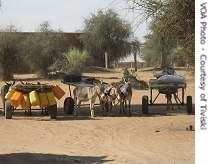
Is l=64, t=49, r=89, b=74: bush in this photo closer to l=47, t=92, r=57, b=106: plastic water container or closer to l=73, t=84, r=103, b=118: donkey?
l=73, t=84, r=103, b=118: donkey

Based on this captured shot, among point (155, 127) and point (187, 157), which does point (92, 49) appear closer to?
point (155, 127)

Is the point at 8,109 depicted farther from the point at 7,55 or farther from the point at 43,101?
the point at 7,55

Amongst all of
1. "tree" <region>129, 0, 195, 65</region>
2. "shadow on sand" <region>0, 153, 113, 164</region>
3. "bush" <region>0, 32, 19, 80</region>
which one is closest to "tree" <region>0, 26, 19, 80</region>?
"bush" <region>0, 32, 19, 80</region>

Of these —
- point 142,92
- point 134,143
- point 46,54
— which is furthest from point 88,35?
point 134,143

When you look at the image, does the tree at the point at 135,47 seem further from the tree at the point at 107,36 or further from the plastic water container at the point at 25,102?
the plastic water container at the point at 25,102

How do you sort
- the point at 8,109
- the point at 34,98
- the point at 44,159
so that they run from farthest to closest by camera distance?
the point at 8,109
the point at 34,98
the point at 44,159

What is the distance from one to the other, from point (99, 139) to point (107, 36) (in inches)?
1569

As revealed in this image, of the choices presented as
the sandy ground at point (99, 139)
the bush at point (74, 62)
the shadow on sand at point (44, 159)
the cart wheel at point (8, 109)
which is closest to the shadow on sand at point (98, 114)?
the sandy ground at point (99, 139)

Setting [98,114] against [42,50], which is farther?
[42,50]

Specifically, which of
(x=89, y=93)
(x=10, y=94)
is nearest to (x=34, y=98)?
(x=10, y=94)

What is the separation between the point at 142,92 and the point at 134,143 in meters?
21.6

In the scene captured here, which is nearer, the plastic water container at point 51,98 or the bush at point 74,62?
the plastic water container at point 51,98

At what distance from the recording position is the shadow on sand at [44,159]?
10.3 meters

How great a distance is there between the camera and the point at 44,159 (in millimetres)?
10578
